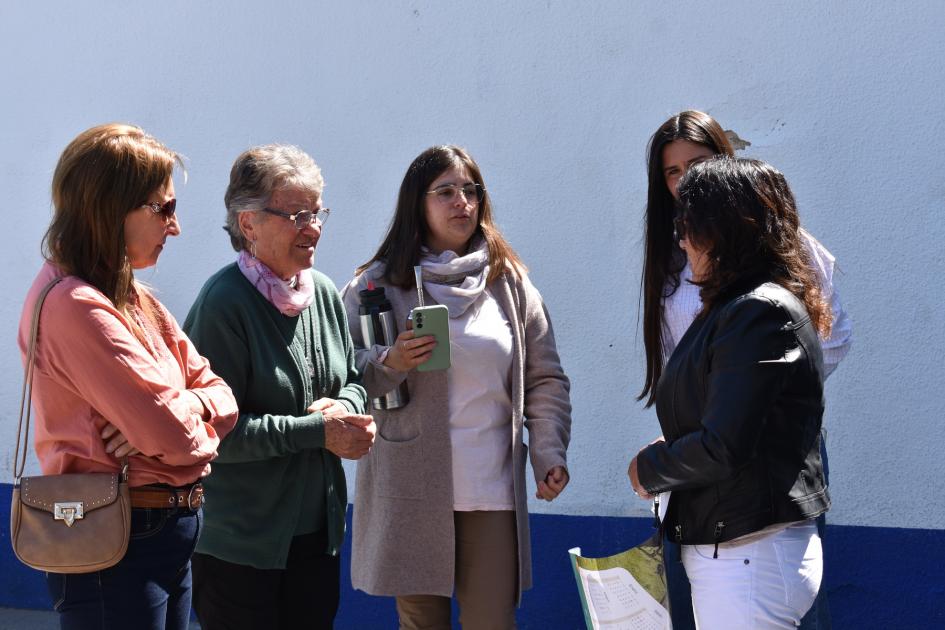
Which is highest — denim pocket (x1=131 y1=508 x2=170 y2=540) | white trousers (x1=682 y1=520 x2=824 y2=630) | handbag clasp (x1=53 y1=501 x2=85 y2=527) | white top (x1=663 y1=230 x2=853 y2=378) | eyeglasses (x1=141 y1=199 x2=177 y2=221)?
eyeglasses (x1=141 y1=199 x2=177 y2=221)

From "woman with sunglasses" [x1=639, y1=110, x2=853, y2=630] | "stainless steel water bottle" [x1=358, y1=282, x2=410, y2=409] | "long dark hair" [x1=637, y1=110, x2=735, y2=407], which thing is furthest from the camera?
"stainless steel water bottle" [x1=358, y1=282, x2=410, y2=409]

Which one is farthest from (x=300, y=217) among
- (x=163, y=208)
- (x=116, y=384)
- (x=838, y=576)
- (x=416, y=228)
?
(x=838, y=576)

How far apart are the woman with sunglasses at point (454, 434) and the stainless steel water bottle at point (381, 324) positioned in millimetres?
31

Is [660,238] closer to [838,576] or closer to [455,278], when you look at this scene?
[455,278]

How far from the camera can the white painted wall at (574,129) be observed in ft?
11.9

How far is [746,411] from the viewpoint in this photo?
2051 millimetres

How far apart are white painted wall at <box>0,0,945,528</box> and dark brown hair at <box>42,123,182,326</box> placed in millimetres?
2013

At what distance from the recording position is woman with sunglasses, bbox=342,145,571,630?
9.92 feet

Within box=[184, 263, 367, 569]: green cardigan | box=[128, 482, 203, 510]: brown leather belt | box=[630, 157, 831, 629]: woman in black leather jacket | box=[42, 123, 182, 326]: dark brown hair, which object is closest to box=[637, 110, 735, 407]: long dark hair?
box=[630, 157, 831, 629]: woman in black leather jacket

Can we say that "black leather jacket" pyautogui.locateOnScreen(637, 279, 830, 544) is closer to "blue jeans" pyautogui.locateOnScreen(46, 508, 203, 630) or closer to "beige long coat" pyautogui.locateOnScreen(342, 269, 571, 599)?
"beige long coat" pyautogui.locateOnScreen(342, 269, 571, 599)

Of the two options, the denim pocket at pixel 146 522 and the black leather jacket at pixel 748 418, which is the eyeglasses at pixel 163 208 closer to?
the denim pocket at pixel 146 522

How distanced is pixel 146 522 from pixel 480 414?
3.81ft

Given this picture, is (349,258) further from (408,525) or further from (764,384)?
(764,384)

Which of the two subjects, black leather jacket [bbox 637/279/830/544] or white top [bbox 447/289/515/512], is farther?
white top [bbox 447/289/515/512]
